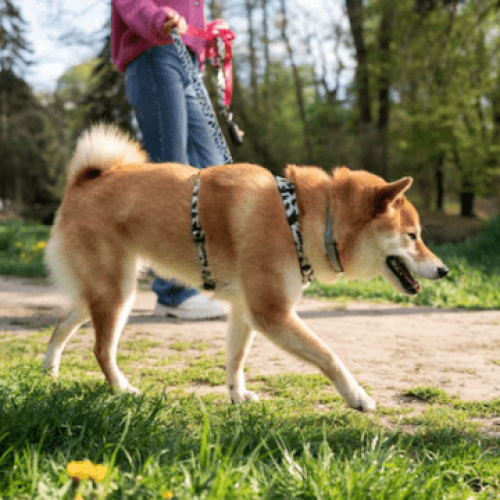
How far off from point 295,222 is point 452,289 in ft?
11.7

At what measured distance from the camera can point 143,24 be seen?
333cm

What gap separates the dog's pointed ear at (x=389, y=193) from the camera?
96.7 inches

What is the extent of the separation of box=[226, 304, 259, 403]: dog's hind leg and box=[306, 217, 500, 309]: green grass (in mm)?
2910

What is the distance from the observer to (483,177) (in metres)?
14.0

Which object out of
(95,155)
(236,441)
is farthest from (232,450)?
(95,155)

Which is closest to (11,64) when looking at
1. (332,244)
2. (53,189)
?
(53,189)

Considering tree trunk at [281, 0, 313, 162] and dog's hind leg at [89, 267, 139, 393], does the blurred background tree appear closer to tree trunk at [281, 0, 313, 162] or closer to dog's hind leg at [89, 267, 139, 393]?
tree trunk at [281, 0, 313, 162]

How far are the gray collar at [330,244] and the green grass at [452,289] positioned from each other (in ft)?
A: 9.32

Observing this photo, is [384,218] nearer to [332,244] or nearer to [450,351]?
[332,244]

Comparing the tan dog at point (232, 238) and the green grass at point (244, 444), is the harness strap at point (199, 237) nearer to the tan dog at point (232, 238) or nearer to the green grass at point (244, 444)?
the tan dog at point (232, 238)

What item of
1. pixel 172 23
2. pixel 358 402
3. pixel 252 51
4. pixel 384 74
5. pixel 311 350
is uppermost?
pixel 252 51

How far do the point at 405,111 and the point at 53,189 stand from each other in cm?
1065

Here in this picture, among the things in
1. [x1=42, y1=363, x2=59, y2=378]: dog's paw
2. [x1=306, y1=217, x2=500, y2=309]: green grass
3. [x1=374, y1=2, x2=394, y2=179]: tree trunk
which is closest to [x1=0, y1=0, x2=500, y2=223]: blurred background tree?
[x1=374, y1=2, x2=394, y2=179]: tree trunk

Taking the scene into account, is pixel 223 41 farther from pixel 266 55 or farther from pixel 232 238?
pixel 266 55
